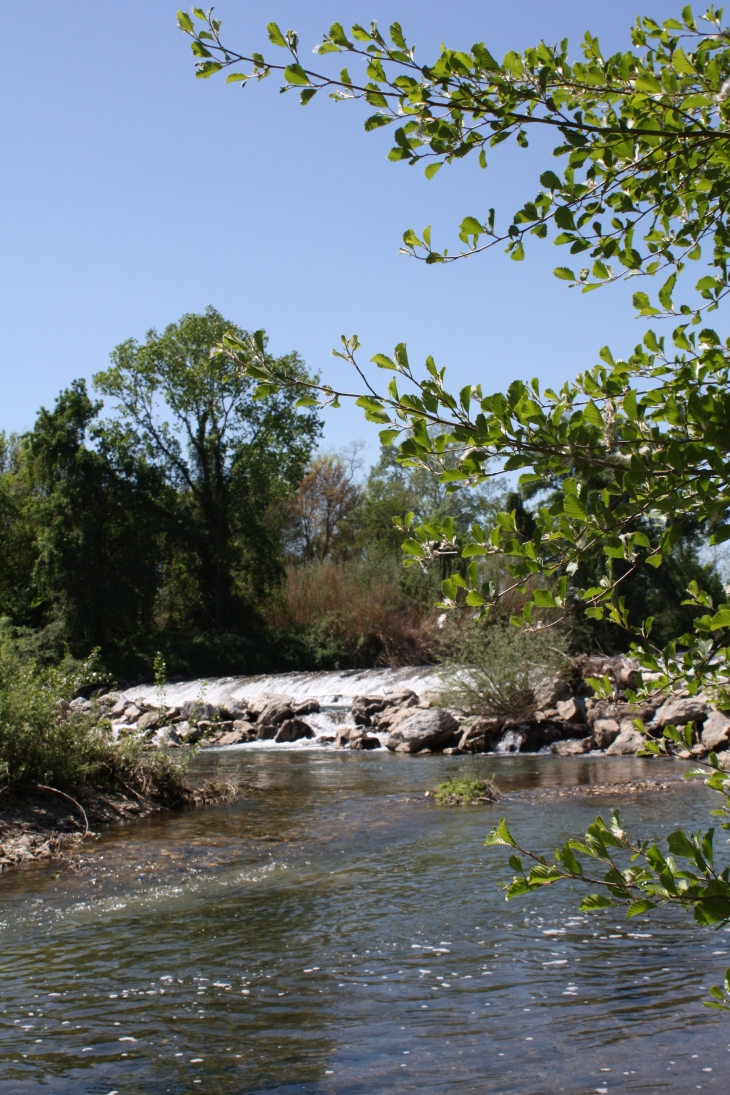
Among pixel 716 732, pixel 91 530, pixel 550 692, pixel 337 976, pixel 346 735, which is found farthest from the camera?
pixel 91 530

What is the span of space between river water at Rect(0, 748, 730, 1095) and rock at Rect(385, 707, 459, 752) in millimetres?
8118

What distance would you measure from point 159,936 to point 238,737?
47.7 feet

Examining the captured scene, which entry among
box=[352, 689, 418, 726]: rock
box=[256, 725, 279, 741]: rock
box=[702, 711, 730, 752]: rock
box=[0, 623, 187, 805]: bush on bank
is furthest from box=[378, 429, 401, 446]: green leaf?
box=[352, 689, 418, 726]: rock

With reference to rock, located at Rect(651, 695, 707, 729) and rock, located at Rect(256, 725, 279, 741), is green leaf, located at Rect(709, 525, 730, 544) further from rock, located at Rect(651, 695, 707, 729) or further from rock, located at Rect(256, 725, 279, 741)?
rock, located at Rect(256, 725, 279, 741)

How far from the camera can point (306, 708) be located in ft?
73.0

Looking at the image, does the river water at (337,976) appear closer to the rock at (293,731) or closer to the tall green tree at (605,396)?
the tall green tree at (605,396)

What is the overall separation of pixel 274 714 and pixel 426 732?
513 cm

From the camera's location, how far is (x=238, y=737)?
66.5 feet

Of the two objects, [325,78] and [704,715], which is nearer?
[325,78]

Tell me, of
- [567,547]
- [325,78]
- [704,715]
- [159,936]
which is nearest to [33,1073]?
[159,936]

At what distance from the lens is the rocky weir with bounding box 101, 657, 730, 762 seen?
15656 millimetres

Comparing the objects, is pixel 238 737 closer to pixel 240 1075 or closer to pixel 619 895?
pixel 240 1075

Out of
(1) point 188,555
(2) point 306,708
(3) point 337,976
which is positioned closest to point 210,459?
(1) point 188,555

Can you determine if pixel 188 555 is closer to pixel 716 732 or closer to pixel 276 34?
pixel 716 732
